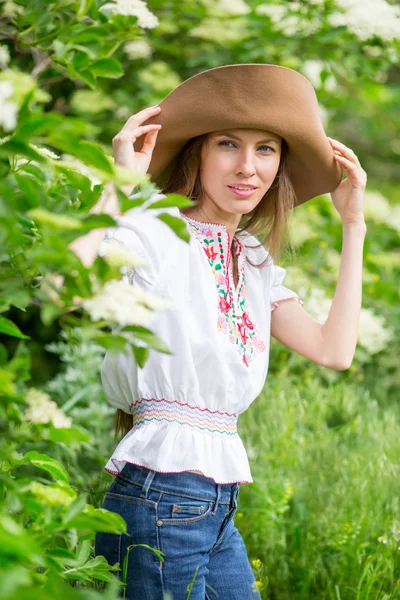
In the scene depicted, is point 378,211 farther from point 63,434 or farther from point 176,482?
point 63,434

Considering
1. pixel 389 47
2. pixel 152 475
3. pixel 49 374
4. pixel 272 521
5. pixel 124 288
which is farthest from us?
pixel 49 374

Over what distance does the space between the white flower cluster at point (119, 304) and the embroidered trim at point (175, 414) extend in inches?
31.3

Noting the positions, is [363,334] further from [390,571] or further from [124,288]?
[124,288]

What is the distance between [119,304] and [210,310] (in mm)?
866

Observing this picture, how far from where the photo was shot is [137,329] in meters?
1.02

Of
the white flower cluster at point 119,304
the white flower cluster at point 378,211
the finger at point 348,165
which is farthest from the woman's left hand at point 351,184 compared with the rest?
the white flower cluster at point 378,211

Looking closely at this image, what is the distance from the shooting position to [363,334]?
11.9 ft

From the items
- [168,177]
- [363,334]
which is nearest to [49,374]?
[363,334]

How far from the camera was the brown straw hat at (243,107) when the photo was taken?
6.25 feet

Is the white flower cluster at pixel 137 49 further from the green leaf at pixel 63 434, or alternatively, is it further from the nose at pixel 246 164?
the green leaf at pixel 63 434

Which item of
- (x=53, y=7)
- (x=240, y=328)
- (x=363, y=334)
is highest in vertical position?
(x=53, y=7)

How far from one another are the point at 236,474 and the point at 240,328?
37 centimetres

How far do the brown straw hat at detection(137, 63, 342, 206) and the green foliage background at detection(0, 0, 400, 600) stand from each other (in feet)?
0.60

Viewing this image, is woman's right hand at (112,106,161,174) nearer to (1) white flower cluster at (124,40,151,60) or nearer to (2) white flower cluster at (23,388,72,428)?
(2) white flower cluster at (23,388,72,428)
